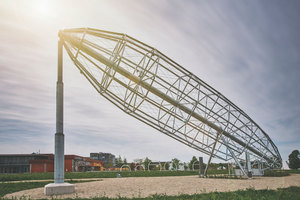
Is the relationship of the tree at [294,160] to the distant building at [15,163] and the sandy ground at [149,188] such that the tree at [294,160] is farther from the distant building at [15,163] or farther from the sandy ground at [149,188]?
the distant building at [15,163]

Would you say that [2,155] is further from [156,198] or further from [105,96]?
[156,198]

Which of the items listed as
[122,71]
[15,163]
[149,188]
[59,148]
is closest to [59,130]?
[59,148]

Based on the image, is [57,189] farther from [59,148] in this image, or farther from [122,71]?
[122,71]

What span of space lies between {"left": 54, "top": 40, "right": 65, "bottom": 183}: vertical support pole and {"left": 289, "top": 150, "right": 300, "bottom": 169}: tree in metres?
62.9

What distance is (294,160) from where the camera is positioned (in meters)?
63.2

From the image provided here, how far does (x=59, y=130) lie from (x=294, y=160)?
6431cm

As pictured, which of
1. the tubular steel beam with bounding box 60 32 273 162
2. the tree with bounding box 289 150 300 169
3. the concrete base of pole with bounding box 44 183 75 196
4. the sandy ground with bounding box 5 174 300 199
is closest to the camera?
the sandy ground with bounding box 5 174 300 199

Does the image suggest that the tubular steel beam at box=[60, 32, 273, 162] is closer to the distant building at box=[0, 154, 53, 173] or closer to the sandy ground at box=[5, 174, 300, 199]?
the sandy ground at box=[5, 174, 300, 199]

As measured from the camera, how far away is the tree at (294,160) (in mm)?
61938

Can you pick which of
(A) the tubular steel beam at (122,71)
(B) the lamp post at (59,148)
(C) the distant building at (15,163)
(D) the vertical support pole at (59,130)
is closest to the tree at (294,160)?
(A) the tubular steel beam at (122,71)

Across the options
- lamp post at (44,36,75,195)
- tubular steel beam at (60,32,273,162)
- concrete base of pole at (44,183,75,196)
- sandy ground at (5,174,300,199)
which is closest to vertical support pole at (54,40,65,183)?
lamp post at (44,36,75,195)

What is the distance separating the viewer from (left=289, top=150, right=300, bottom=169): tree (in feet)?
203

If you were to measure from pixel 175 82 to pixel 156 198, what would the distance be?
36.2ft

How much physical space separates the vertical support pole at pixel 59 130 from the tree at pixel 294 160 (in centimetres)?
6286
